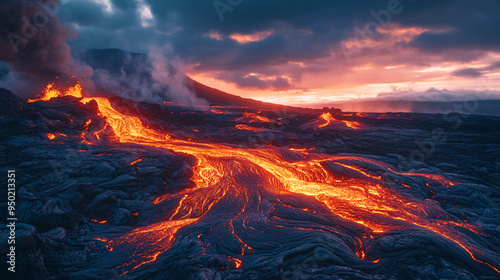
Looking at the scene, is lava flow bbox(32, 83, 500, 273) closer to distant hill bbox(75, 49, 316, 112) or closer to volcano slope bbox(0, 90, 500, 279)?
volcano slope bbox(0, 90, 500, 279)

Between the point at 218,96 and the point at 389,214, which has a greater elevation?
the point at 218,96

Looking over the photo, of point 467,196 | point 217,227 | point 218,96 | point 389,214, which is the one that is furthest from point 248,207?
point 218,96

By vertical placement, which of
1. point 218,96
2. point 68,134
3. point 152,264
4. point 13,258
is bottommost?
Result: point 152,264

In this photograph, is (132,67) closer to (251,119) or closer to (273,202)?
(251,119)

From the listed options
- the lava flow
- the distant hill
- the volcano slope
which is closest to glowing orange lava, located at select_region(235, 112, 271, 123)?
the volcano slope

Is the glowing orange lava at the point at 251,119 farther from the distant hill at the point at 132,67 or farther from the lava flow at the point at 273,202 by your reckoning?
the distant hill at the point at 132,67

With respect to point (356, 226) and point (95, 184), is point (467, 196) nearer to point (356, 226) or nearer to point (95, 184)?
point (356, 226)

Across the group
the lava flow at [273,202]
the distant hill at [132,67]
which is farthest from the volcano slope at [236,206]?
the distant hill at [132,67]

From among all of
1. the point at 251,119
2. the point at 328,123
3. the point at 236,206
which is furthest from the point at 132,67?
the point at 236,206
